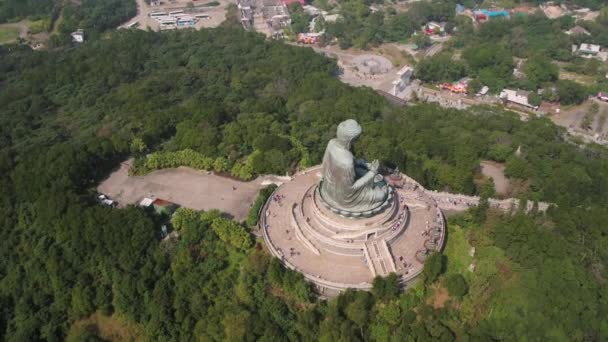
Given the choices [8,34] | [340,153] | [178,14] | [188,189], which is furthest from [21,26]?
[340,153]

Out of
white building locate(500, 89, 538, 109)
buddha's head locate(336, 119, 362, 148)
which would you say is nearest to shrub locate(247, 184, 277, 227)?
buddha's head locate(336, 119, 362, 148)

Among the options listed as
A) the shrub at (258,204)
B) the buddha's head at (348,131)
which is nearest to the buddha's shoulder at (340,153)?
the buddha's head at (348,131)

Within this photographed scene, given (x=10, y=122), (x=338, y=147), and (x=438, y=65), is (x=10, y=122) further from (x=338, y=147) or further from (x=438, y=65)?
(x=438, y=65)

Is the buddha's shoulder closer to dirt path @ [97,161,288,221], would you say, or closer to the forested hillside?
the forested hillside

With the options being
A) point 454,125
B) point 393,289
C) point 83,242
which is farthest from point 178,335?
point 454,125

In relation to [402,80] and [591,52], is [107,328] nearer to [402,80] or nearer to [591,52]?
[402,80]

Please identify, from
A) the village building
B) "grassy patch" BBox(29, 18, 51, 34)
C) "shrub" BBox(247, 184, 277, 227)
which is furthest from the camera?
"grassy patch" BBox(29, 18, 51, 34)
